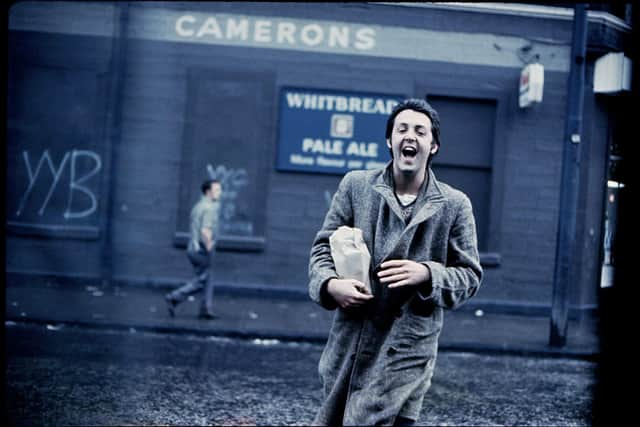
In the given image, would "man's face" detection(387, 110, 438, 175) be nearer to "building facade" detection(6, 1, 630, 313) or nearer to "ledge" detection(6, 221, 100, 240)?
"building facade" detection(6, 1, 630, 313)

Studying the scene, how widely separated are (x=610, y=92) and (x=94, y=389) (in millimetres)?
10601

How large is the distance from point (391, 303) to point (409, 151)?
62 centimetres

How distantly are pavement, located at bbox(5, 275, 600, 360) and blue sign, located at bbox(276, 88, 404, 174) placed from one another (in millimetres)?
2424

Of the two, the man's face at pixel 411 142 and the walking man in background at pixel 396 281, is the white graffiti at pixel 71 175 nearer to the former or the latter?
the walking man in background at pixel 396 281

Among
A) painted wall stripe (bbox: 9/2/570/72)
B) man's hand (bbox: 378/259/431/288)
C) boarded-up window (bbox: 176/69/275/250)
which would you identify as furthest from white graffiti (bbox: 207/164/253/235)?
man's hand (bbox: 378/259/431/288)

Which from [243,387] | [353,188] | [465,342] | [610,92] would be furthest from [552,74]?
[353,188]

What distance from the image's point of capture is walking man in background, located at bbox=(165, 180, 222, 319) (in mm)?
10984

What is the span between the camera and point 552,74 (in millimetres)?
14211

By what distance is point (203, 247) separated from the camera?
11.1 m

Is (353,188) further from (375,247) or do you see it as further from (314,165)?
(314,165)

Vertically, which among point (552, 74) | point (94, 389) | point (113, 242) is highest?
point (552, 74)

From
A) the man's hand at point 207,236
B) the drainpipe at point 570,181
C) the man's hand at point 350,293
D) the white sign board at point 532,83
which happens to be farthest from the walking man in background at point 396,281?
the white sign board at point 532,83

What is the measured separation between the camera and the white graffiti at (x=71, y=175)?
1392 cm

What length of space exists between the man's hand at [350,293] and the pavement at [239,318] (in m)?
7.09
